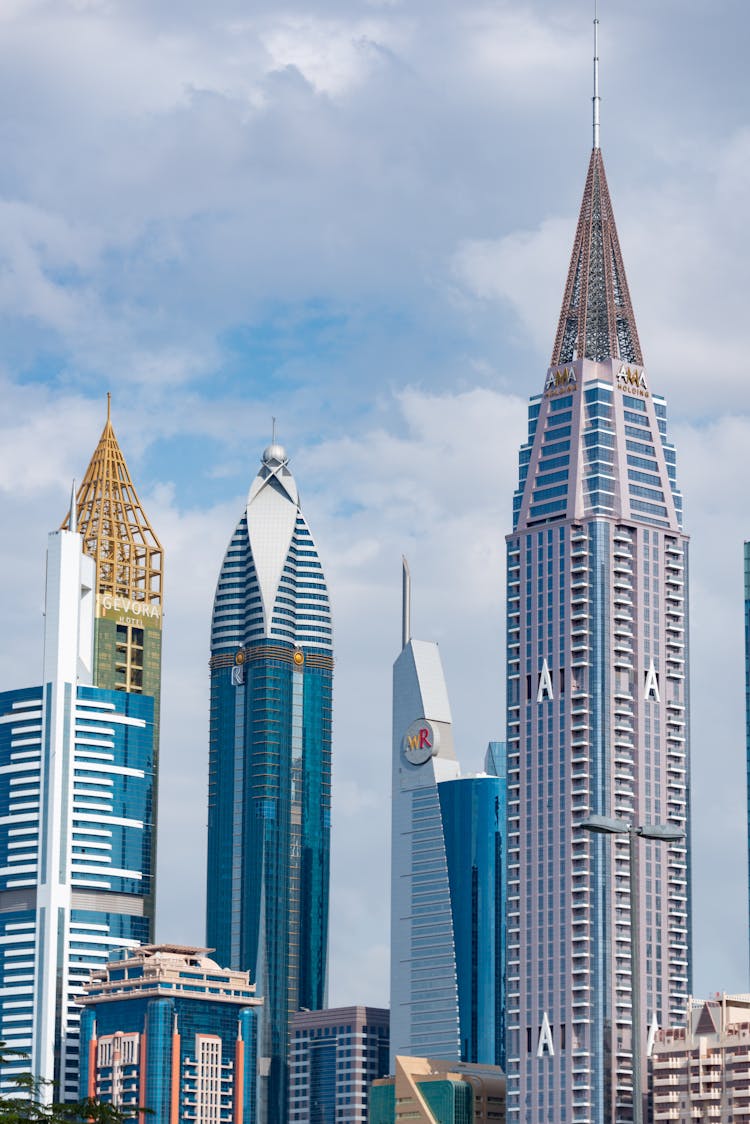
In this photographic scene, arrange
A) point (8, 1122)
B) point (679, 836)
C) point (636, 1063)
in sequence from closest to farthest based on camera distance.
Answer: point (8, 1122), point (636, 1063), point (679, 836)

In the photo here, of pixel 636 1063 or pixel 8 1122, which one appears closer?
pixel 8 1122

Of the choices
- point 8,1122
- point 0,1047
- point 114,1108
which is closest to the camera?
point 8,1122

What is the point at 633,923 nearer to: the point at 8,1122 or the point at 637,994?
the point at 637,994

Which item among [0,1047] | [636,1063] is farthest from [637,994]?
[0,1047]

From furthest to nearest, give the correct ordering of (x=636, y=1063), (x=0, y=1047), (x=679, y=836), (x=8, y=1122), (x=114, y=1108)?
(x=679, y=836) < (x=636, y=1063) < (x=0, y=1047) < (x=114, y=1108) < (x=8, y=1122)

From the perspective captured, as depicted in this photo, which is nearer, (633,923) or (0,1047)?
(0,1047)

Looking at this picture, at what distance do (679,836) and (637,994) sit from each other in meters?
7.69

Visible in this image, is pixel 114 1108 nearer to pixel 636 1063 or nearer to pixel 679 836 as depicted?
pixel 636 1063

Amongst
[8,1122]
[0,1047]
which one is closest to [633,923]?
[0,1047]

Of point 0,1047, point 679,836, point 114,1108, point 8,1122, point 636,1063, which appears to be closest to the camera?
point 8,1122

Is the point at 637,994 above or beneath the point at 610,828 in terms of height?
beneath

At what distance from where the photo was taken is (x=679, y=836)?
91.5 metres

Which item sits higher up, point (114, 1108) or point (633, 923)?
point (633, 923)

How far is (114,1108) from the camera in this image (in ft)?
219
